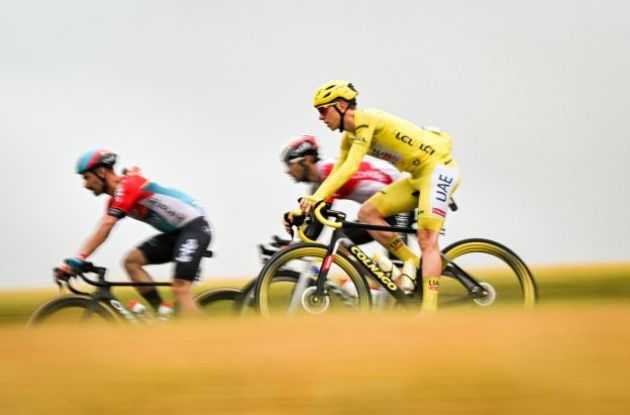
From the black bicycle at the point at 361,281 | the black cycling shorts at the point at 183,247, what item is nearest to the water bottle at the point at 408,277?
the black bicycle at the point at 361,281

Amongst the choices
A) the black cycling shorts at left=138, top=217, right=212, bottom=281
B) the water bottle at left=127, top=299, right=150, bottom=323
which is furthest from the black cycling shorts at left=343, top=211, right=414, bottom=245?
the water bottle at left=127, top=299, right=150, bottom=323

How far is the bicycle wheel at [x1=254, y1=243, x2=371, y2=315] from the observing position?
8.96 m

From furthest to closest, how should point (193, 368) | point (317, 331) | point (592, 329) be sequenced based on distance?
point (317, 331), point (592, 329), point (193, 368)

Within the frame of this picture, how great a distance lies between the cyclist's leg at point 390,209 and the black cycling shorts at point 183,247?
1.69m

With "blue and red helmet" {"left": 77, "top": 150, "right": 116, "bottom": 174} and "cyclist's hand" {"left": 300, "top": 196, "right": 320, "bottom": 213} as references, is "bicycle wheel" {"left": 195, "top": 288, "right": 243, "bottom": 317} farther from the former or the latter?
"blue and red helmet" {"left": 77, "top": 150, "right": 116, "bottom": 174}

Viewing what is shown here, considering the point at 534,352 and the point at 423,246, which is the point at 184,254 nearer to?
the point at 423,246

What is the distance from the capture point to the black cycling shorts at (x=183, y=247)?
1005 cm

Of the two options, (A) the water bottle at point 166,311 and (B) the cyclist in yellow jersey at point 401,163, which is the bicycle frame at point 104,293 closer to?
(A) the water bottle at point 166,311

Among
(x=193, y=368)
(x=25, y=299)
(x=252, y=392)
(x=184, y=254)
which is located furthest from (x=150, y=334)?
(x=25, y=299)

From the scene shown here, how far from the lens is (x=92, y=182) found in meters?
10.1

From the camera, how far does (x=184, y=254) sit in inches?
398

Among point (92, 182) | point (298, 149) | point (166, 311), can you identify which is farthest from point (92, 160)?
point (298, 149)

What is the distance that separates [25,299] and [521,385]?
39.1ft

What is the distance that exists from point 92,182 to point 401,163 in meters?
3.04
